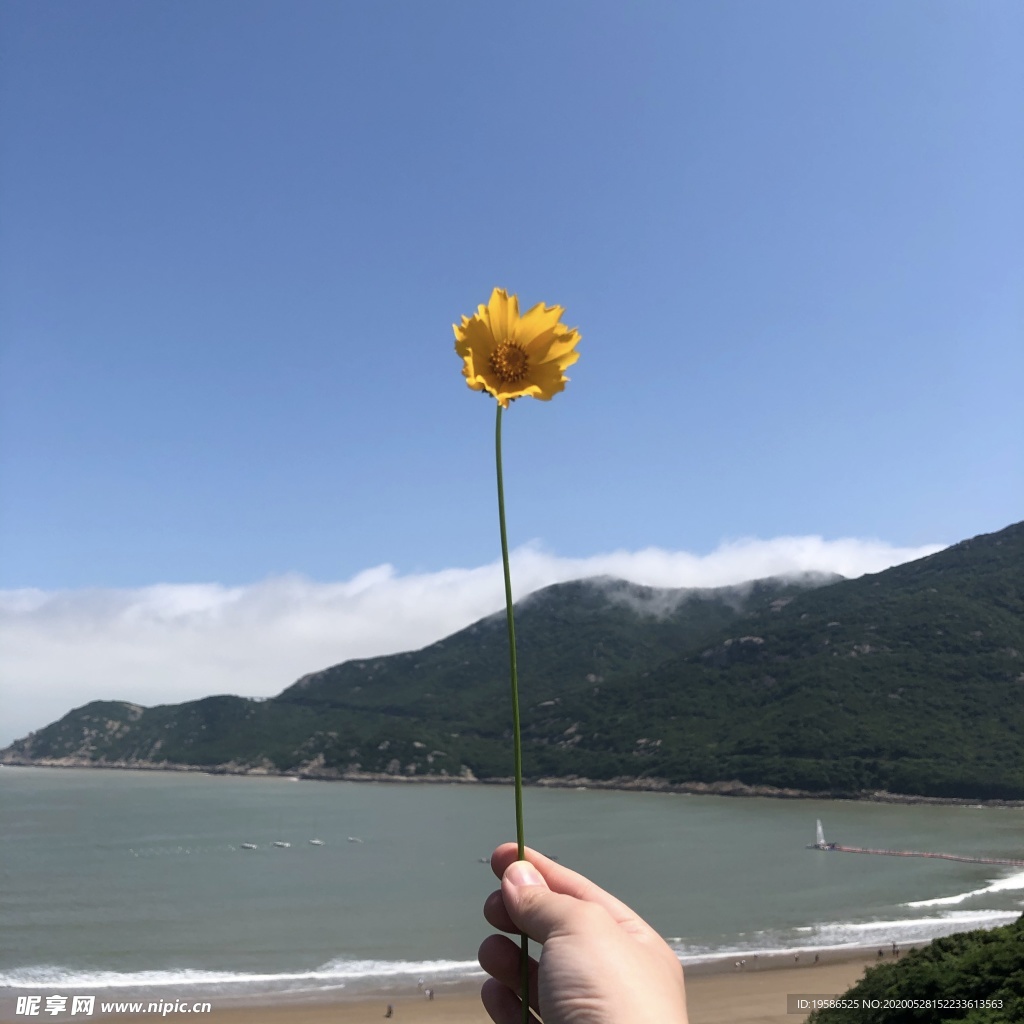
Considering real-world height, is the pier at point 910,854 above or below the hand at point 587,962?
below

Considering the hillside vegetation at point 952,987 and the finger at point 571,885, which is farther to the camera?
the hillside vegetation at point 952,987

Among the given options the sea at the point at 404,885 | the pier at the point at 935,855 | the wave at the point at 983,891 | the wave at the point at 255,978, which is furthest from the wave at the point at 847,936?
the pier at the point at 935,855

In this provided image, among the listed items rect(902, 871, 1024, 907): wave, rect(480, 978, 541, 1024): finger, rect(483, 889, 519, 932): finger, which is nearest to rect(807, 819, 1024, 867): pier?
rect(902, 871, 1024, 907): wave

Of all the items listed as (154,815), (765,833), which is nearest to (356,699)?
(154,815)

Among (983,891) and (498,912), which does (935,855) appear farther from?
(498,912)

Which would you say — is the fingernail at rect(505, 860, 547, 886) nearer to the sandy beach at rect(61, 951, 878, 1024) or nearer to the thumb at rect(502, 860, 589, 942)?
the thumb at rect(502, 860, 589, 942)

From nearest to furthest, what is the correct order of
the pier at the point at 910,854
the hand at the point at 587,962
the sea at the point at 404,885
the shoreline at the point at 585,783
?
the hand at the point at 587,962
the sea at the point at 404,885
the pier at the point at 910,854
the shoreline at the point at 585,783

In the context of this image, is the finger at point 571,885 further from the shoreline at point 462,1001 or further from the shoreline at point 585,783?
the shoreline at point 585,783
